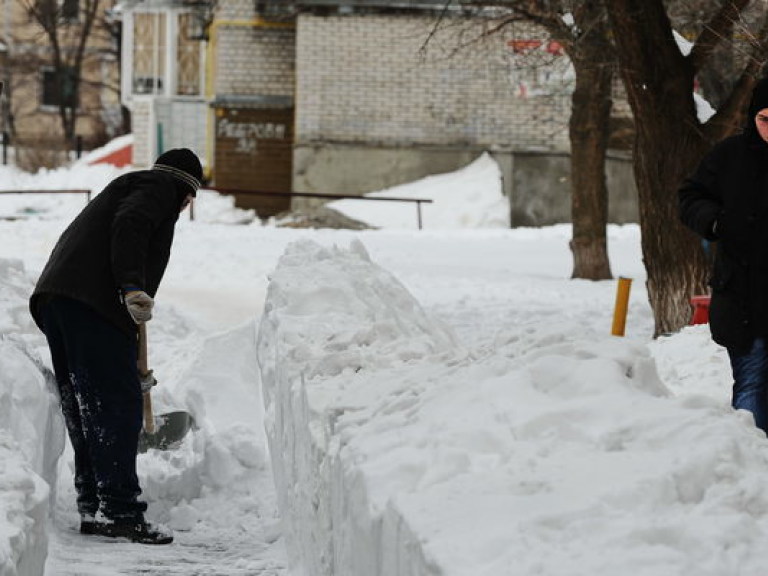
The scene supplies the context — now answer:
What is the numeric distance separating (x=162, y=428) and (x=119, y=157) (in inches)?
1266

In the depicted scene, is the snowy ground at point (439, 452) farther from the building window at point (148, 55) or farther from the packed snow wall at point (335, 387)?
the building window at point (148, 55)

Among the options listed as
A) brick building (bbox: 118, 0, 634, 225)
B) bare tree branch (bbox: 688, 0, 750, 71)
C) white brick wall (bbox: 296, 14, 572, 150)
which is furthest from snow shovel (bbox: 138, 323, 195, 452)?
white brick wall (bbox: 296, 14, 572, 150)

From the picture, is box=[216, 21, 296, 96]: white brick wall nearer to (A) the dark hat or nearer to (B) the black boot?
(B) the black boot

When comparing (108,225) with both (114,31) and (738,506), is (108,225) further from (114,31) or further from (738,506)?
(114,31)

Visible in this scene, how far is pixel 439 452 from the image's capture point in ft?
11.9

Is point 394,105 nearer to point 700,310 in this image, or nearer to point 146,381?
point 700,310

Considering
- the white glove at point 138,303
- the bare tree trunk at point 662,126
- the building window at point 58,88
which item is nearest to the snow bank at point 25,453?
the white glove at point 138,303

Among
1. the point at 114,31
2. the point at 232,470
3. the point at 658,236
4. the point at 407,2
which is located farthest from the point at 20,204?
the point at 232,470

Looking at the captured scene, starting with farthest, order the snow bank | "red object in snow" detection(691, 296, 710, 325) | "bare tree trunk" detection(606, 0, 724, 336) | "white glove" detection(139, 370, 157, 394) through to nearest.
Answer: "bare tree trunk" detection(606, 0, 724, 336) < "red object in snow" detection(691, 296, 710, 325) < "white glove" detection(139, 370, 157, 394) < the snow bank

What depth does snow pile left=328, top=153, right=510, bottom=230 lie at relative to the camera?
27781 mm

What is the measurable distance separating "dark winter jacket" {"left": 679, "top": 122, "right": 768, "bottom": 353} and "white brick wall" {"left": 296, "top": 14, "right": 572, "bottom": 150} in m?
24.3

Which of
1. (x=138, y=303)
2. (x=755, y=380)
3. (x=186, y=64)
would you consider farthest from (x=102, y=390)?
(x=186, y=64)

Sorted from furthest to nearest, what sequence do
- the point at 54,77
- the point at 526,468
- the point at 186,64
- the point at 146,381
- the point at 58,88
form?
the point at 54,77, the point at 58,88, the point at 186,64, the point at 146,381, the point at 526,468

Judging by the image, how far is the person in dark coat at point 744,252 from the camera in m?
5.23
